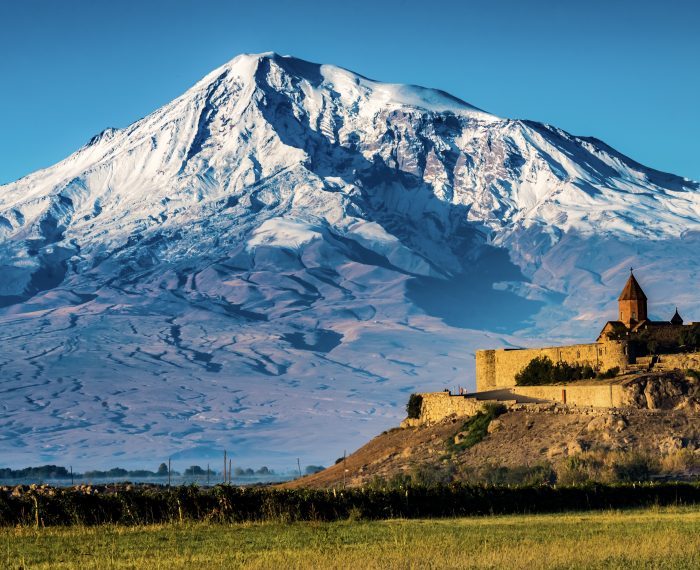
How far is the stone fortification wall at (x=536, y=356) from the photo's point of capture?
7869cm

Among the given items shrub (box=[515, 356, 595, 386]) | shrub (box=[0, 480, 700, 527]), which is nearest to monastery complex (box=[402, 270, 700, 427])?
shrub (box=[515, 356, 595, 386])

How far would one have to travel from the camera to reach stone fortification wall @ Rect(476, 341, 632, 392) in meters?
78.7

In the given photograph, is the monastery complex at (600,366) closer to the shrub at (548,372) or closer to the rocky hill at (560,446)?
the shrub at (548,372)

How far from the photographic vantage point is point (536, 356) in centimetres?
8450

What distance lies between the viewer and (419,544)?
120 ft

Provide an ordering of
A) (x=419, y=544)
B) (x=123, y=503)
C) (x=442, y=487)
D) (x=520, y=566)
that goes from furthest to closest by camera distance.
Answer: (x=442, y=487), (x=123, y=503), (x=419, y=544), (x=520, y=566)

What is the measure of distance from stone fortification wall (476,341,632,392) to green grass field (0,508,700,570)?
33371mm

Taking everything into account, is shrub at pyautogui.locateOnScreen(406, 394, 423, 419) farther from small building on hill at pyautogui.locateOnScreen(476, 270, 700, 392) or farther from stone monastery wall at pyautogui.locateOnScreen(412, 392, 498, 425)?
small building on hill at pyautogui.locateOnScreen(476, 270, 700, 392)

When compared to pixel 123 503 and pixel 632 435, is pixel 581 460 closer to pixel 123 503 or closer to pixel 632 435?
pixel 632 435

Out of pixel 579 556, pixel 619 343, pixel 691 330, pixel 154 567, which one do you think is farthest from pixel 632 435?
pixel 154 567

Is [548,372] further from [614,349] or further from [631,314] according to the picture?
[631,314]

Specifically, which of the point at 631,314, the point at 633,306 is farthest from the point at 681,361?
the point at 631,314

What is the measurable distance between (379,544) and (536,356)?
48673mm

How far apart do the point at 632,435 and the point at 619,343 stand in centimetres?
1110
